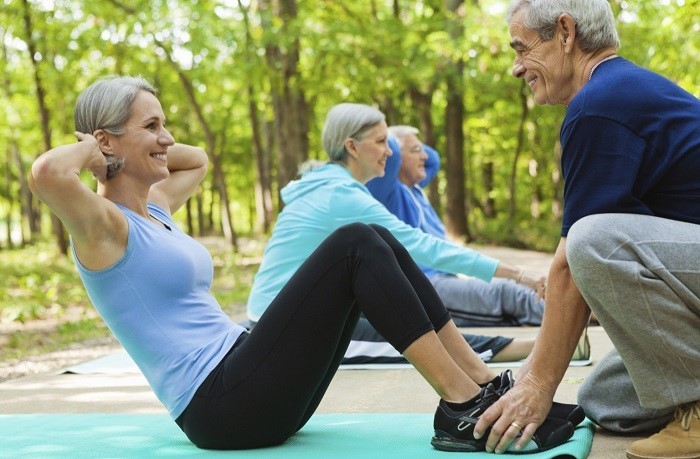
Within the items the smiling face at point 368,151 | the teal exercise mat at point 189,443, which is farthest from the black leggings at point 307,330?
the smiling face at point 368,151

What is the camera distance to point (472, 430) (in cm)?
318

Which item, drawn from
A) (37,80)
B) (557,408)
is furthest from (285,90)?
(557,408)

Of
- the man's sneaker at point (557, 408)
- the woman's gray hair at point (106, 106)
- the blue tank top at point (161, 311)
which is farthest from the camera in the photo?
the woman's gray hair at point (106, 106)

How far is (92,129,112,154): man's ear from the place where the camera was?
342cm

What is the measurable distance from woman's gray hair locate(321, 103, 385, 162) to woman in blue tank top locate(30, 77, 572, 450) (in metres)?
2.36

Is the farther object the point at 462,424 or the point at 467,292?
the point at 467,292

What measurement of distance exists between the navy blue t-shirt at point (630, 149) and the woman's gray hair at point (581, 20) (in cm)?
21

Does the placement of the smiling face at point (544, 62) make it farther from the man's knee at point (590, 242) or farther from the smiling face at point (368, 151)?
the smiling face at point (368, 151)

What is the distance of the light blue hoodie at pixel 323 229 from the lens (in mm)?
5395

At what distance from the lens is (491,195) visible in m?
31.0

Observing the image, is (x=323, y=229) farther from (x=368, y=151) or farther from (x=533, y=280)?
(x=533, y=280)

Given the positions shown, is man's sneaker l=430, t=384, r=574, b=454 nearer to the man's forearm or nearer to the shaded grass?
the man's forearm

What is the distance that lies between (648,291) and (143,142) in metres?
1.83

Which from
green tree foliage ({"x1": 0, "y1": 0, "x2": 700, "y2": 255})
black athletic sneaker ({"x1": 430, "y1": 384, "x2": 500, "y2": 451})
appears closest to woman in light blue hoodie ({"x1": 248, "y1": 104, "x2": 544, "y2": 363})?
black athletic sneaker ({"x1": 430, "y1": 384, "x2": 500, "y2": 451})
